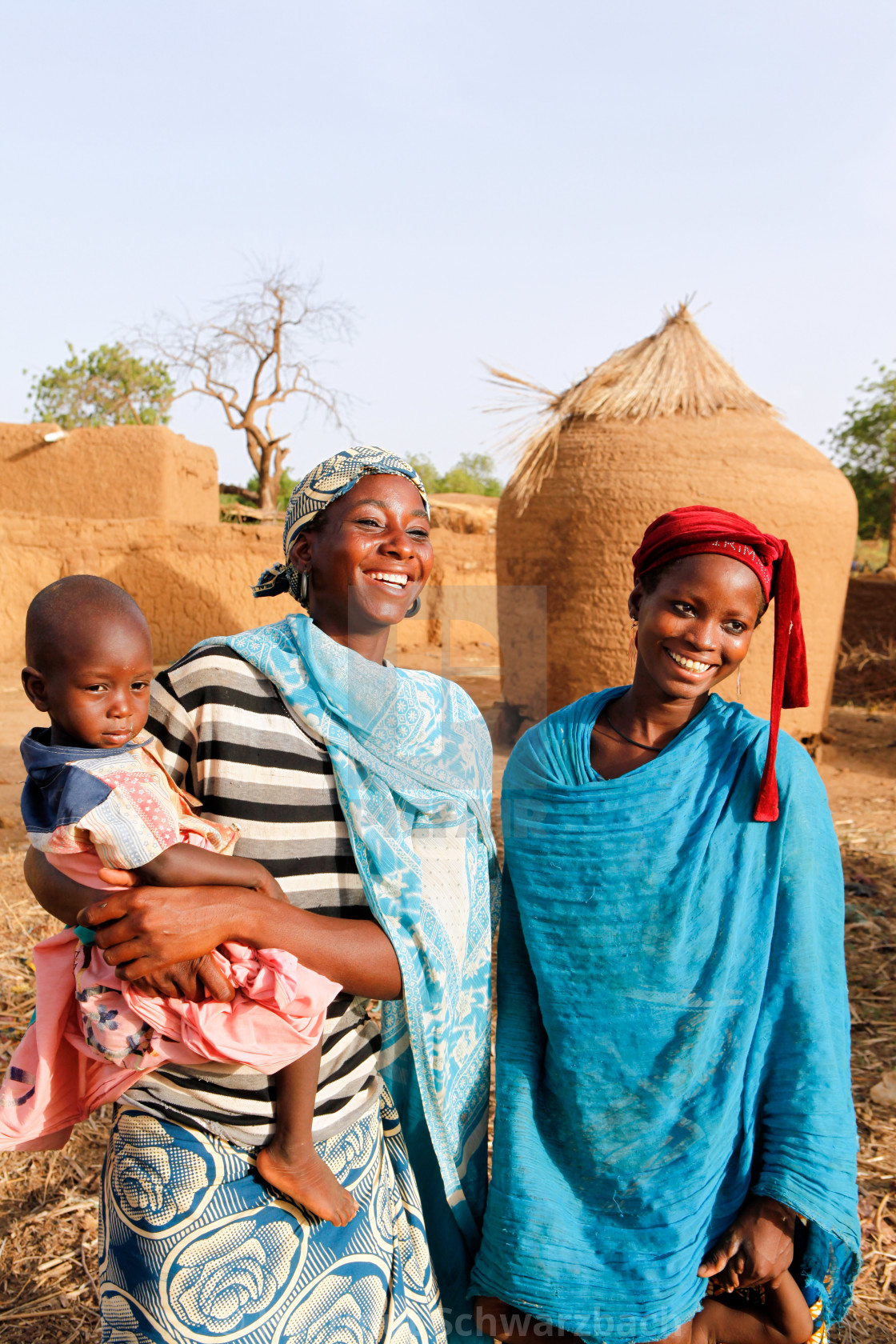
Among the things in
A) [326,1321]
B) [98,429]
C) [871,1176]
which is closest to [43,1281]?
[326,1321]

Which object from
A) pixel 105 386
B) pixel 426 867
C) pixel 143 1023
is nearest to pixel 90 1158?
pixel 143 1023

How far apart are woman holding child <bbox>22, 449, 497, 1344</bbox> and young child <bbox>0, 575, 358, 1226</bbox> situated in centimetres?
3

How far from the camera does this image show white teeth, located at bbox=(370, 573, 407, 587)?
5.14 ft

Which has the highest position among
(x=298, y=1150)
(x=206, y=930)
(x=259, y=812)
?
(x=259, y=812)

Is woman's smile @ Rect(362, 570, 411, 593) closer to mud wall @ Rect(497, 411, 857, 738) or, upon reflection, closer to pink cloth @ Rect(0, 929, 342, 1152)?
pink cloth @ Rect(0, 929, 342, 1152)

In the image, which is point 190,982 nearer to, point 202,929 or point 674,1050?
point 202,929

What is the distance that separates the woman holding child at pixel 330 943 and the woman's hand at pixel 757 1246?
0.44 meters

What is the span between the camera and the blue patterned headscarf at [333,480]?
1572 millimetres

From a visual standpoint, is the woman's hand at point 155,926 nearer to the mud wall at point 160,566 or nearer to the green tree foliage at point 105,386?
the mud wall at point 160,566

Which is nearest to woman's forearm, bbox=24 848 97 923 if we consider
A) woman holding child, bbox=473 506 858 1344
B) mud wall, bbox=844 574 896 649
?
woman holding child, bbox=473 506 858 1344

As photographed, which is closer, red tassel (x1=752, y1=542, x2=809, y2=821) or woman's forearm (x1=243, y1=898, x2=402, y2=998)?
woman's forearm (x1=243, y1=898, x2=402, y2=998)

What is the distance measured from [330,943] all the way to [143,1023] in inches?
11.0

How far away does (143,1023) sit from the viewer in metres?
1.25

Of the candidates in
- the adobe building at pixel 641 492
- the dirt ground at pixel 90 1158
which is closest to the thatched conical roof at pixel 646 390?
the adobe building at pixel 641 492
